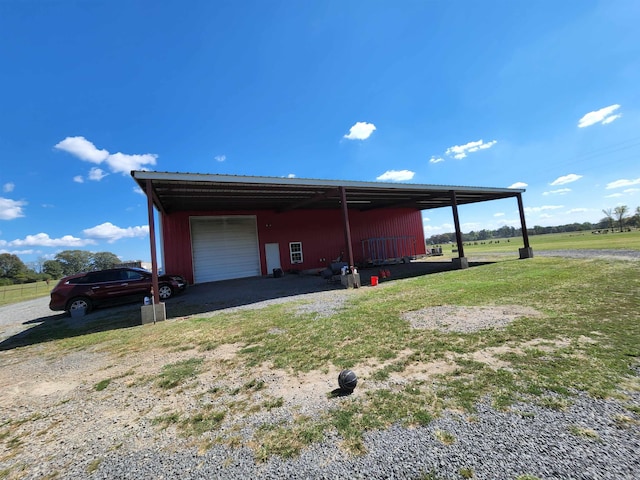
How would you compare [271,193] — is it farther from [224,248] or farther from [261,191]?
[224,248]

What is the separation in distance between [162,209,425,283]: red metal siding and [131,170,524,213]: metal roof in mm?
779

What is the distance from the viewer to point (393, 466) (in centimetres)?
190

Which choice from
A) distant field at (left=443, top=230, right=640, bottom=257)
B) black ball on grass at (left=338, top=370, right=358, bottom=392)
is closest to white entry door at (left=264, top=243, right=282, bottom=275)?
black ball on grass at (left=338, top=370, right=358, bottom=392)

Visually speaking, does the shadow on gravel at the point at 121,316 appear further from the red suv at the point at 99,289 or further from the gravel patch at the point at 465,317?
the gravel patch at the point at 465,317

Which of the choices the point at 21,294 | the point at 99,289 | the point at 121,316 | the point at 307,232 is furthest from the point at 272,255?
the point at 21,294

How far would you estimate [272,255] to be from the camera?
674 inches

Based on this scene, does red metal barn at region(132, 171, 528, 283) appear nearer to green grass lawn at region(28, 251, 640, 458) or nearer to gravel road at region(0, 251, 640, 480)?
green grass lawn at region(28, 251, 640, 458)

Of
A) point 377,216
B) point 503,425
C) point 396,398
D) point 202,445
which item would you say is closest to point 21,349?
point 202,445

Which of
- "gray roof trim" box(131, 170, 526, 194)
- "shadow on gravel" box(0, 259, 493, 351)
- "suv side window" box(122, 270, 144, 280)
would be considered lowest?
"shadow on gravel" box(0, 259, 493, 351)

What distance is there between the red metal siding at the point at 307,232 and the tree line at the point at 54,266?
52.4 m

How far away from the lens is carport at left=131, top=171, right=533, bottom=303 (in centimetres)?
861

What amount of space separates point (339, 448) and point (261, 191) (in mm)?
11067

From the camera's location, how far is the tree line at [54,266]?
6496 centimetres

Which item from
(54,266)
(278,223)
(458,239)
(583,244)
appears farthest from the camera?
(54,266)
